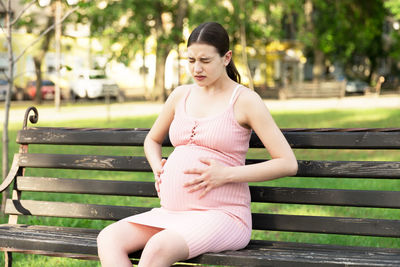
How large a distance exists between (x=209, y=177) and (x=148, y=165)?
2.40 ft

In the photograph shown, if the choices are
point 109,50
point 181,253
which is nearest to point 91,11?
point 109,50

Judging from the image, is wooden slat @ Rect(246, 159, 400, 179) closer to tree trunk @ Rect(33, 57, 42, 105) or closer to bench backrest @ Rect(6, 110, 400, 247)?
bench backrest @ Rect(6, 110, 400, 247)

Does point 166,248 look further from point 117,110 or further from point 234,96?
point 117,110

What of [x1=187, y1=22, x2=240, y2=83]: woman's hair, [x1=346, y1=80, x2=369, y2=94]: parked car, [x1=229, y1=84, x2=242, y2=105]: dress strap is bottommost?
[x1=346, y1=80, x2=369, y2=94]: parked car

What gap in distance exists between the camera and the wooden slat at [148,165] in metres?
3.48

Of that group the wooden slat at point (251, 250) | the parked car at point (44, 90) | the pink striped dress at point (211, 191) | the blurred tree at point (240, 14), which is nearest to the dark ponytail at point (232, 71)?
the pink striped dress at point (211, 191)

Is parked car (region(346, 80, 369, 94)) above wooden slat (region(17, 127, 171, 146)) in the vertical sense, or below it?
below

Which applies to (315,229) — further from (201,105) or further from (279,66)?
(279,66)

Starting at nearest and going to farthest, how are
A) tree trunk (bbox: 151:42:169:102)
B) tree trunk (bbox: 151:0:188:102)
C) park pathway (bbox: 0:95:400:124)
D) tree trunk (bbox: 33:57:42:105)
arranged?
park pathway (bbox: 0:95:400:124)
tree trunk (bbox: 33:57:42:105)
tree trunk (bbox: 151:0:188:102)
tree trunk (bbox: 151:42:169:102)

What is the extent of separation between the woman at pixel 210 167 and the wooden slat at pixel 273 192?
34 centimetres

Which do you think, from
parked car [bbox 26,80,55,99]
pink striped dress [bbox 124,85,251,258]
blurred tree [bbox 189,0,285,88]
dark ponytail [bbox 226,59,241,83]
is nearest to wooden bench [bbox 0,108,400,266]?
pink striped dress [bbox 124,85,251,258]

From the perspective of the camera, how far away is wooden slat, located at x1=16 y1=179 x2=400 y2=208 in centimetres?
348

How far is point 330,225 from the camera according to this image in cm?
353

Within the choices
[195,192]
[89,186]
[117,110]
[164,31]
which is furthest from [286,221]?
[164,31]
